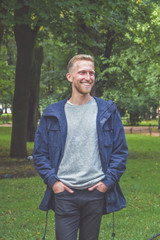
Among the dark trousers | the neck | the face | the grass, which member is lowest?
the grass

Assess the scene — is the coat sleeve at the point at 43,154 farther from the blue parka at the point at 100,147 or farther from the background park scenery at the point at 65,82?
the background park scenery at the point at 65,82

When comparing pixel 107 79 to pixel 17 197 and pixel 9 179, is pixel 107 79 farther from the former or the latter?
pixel 17 197

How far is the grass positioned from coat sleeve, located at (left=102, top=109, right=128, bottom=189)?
8.69ft

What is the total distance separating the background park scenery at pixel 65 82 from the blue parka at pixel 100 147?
2540 mm

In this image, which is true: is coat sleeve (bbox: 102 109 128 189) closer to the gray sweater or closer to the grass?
the gray sweater

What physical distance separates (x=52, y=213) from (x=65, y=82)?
58.1 feet

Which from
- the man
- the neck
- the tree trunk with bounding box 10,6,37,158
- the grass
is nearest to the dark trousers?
the man

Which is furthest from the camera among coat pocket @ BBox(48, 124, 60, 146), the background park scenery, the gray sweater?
the background park scenery

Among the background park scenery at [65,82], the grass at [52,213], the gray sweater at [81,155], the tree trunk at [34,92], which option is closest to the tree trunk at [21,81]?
the background park scenery at [65,82]

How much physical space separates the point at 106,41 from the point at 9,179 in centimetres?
1440

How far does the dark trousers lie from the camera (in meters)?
2.82

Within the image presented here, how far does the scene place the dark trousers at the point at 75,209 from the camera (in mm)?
2822

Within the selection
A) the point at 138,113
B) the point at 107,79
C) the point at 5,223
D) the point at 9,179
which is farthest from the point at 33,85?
the point at 138,113

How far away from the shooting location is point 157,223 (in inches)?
233
